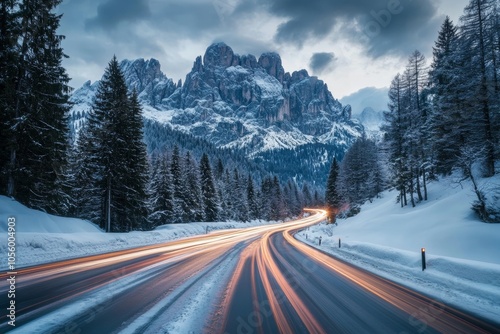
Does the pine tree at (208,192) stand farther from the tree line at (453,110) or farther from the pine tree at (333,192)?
the tree line at (453,110)

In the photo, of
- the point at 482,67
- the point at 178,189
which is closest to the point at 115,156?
the point at 178,189

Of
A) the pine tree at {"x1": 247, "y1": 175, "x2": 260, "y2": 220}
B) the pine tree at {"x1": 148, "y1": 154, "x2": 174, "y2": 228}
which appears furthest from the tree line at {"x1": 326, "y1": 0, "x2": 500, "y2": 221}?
the pine tree at {"x1": 247, "y1": 175, "x2": 260, "y2": 220}

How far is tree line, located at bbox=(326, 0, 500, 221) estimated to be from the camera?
18.8m

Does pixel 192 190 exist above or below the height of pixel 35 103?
below

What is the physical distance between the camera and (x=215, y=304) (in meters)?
5.29

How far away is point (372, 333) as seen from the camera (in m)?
4.20

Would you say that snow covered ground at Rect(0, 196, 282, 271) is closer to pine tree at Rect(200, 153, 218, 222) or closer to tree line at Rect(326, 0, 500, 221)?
tree line at Rect(326, 0, 500, 221)

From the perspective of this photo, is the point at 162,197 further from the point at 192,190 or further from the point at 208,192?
the point at 208,192

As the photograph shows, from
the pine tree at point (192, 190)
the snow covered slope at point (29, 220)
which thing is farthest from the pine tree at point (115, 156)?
the pine tree at point (192, 190)

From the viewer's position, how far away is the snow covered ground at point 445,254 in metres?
6.96

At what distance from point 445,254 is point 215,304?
1237 centimetres

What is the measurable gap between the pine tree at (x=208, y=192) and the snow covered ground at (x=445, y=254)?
27.1 metres

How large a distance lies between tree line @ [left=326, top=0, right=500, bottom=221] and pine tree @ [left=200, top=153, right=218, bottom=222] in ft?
89.6

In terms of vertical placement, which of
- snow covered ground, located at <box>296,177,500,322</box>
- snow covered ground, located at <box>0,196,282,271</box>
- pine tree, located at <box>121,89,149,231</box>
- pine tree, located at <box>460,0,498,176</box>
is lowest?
snow covered ground, located at <box>296,177,500,322</box>
